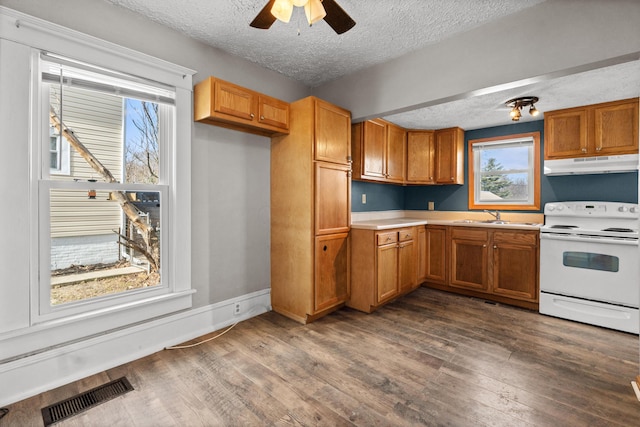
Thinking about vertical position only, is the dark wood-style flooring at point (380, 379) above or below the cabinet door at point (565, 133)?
below

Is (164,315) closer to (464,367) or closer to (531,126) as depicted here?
(464,367)

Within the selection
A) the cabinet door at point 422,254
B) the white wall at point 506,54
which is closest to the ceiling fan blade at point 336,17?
the white wall at point 506,54

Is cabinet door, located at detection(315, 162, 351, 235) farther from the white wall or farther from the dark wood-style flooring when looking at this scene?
the dark wood-style flooring

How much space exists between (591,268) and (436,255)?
5.12 feet

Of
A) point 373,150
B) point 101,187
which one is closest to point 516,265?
point 373,150

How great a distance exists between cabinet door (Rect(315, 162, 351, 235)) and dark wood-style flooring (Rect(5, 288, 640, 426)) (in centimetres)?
99

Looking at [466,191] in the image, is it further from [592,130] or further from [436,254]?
[592,130]

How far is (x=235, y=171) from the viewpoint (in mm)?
2914

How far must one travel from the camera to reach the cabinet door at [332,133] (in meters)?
2.89

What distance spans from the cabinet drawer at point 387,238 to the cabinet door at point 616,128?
232 centimetres

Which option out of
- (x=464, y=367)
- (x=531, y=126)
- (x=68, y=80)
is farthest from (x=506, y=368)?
(x=68, y=80)

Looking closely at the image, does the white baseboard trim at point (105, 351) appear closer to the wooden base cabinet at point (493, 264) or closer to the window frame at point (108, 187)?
the window frame at point (108, 187)

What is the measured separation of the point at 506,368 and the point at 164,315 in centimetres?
264

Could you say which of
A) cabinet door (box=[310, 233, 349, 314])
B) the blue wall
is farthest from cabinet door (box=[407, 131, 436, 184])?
cabinet door (box=[310, 233, 349, 314])
